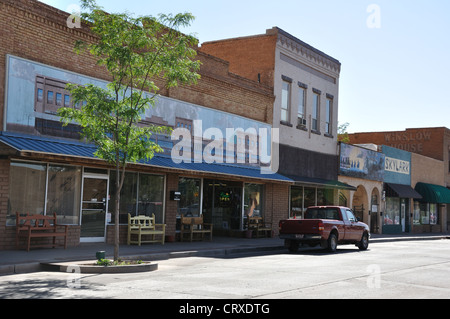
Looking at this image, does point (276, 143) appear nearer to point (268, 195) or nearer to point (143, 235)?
point (268, 195)

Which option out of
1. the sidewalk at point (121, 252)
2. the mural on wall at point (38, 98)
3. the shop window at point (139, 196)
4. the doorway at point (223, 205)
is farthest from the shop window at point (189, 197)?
the mural on wall at point (38, 98)

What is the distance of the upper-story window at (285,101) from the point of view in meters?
27.0

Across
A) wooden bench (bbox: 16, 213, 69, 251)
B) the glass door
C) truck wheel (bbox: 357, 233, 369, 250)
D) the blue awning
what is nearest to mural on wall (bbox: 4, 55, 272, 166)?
the blue awning

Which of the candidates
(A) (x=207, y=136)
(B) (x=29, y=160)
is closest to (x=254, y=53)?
(A) (x=207, y=136)

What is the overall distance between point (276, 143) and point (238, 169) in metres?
4.04

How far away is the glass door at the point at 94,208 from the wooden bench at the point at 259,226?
825cm

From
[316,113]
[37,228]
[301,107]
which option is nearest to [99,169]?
[37,228]

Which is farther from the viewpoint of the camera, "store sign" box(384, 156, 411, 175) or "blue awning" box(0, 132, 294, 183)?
"store sign" box(384, 156, 411, 175)

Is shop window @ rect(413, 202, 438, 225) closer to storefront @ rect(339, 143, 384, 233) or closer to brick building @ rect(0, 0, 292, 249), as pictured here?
storefront @ rect(339, 143, 384, 233)

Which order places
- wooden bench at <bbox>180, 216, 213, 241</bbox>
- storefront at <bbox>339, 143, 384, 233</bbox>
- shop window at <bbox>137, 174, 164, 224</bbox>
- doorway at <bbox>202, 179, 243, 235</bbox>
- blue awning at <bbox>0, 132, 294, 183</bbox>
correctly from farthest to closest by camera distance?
1. storefront at <bbox>339, 143, 384, 233</bbox>
2. doorway at <bbox>202, 179, 243, 235</bbox>
3. wooden bench at <bbox>180, 216, 213, 241</bbox>
4. shop window at <bbox>137, 174, 164, 224</bbox>
5. blue awning at <bbox>0, 132, 294, 183</bbox>

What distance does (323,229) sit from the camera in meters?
18.9

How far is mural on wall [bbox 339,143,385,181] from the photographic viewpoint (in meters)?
31.8

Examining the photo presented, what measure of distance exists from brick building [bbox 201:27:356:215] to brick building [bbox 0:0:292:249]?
432cm

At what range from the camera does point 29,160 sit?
15.1m
